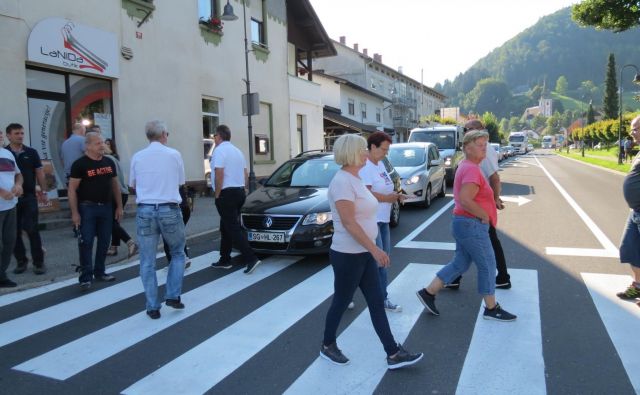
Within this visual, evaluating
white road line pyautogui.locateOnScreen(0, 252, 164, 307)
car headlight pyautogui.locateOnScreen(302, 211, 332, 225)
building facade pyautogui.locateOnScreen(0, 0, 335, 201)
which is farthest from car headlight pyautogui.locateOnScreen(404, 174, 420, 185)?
white road line pyautogui.locateOnScreen(0, 252, 164, 307)

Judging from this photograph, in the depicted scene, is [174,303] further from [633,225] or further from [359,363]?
[633,225]

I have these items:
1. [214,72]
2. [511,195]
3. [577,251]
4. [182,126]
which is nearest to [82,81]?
[182,126]

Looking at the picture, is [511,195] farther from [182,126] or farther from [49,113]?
[49,113]

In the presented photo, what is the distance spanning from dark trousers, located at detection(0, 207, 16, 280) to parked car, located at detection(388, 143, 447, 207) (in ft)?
25.7

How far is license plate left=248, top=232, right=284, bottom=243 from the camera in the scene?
670 cm

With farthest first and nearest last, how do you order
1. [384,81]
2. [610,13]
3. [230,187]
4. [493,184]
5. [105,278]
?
[384,81]
[610,13]
[230,187]
[105,278]
[493,184]

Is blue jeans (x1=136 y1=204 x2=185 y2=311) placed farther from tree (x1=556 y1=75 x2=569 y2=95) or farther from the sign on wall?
tree (x1=556 y1=75 x2=569 y2=95)

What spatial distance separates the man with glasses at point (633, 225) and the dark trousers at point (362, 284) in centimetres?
280

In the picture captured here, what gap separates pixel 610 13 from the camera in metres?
20.3

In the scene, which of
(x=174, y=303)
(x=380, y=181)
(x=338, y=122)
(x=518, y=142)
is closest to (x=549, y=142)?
(x=518, y=142)

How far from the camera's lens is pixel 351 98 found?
39.4m

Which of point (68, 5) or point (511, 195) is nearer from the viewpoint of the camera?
A: point (68, 5)

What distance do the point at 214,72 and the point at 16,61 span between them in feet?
22.3

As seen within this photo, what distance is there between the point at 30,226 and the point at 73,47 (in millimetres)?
5660
